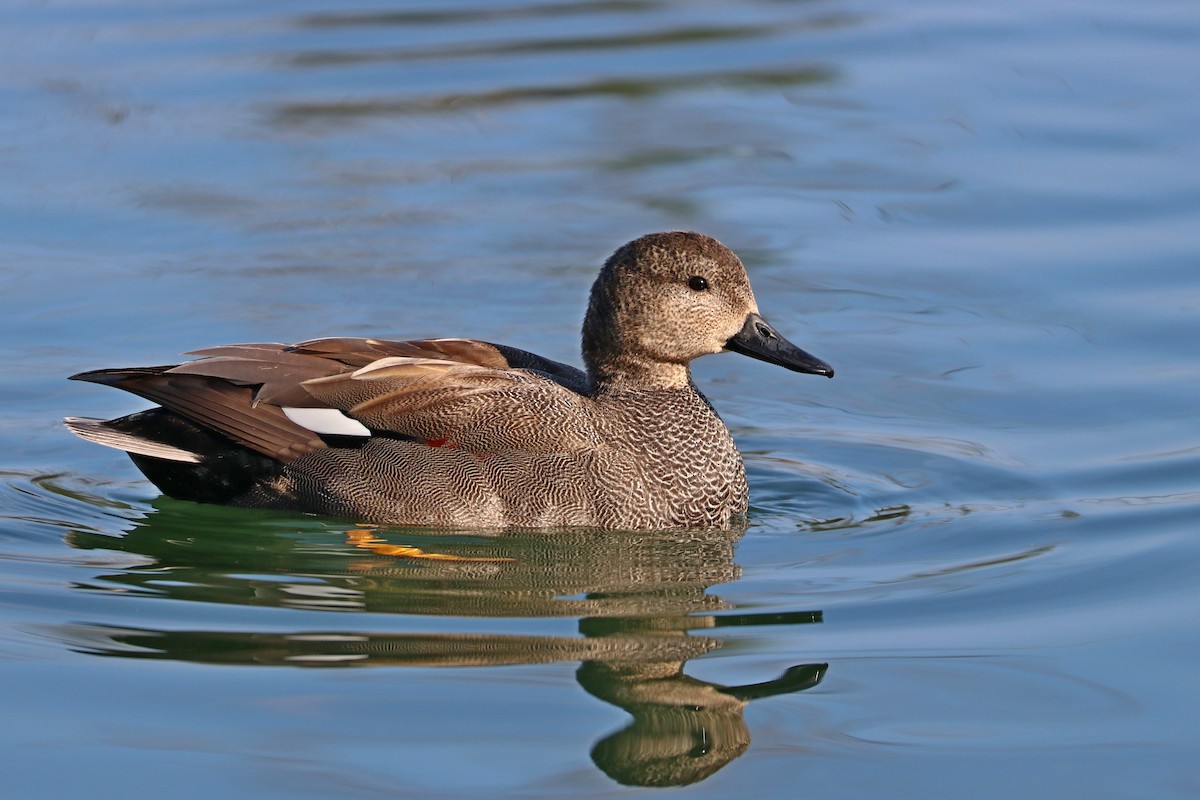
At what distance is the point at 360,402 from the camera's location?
7637 mm

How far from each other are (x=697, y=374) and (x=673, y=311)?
2.08 m

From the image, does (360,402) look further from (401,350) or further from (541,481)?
(541,481)

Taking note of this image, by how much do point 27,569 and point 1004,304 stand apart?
17.5ft

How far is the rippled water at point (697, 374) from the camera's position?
5.65 m

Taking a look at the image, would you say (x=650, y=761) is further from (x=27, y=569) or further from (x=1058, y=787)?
(x=27, y=569)

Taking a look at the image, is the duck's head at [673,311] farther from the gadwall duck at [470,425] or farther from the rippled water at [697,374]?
the rippled water at [697,374]

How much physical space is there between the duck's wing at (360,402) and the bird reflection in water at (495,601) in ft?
1.22

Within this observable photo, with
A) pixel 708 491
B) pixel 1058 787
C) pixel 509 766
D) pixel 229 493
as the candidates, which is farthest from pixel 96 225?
pixel 1058 787

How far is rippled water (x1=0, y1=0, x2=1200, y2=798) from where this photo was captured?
565cm

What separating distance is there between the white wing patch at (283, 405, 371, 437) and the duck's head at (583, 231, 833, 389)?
107 cm

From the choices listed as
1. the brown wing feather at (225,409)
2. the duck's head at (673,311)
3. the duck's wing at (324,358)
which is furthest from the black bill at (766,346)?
the brown wing feather at (225,409)

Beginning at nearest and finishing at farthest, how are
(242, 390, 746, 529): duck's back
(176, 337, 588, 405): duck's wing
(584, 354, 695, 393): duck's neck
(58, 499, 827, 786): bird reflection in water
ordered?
(58, 499, 827, 786): bird reflection in water → (242, 390, 746, 529): duck's back → (176, 337, 588, 405): duck's wing → (584, 354, 695, 393): duck's neck

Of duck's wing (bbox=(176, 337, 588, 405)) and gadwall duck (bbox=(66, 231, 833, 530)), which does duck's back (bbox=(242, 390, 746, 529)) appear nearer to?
gadwall duck (bbox=(66, 231, 833, 530))

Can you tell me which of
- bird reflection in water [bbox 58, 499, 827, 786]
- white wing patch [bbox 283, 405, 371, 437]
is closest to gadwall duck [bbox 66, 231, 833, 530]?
white wing patch [bbox 283, 405, 371, 437]
